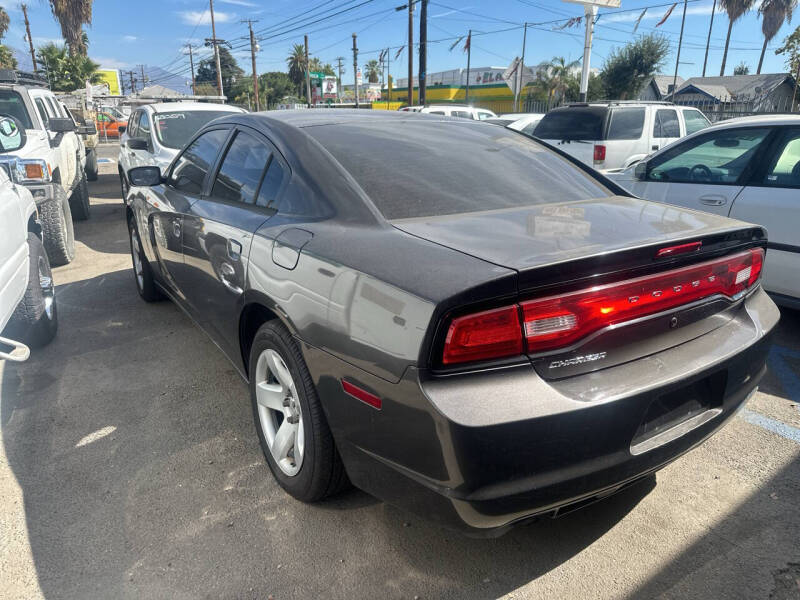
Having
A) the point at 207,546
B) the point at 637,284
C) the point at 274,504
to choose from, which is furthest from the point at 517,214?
the point at 207,546

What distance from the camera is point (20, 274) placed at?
3.41 metres

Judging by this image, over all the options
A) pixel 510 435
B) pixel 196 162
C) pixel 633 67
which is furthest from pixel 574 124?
pixel 633 67

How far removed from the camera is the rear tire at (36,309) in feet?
12.4

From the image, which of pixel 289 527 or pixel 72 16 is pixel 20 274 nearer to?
pixel 289 527

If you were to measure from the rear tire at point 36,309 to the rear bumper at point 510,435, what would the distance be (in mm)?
2848

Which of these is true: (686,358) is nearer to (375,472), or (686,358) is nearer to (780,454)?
(375,472)

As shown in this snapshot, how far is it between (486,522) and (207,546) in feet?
3.81

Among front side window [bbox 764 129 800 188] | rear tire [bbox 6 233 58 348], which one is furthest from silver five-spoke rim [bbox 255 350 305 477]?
front side window [bbox 764 129 800 188]

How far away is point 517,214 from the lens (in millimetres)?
2240

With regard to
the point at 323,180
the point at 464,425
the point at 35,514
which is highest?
the point at 323,180

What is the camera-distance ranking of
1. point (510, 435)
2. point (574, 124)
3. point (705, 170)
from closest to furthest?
point (510, 435) → point (705, 170) → point (574, 124)

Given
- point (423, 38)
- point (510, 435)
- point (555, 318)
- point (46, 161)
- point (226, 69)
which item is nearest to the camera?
point (510, 435)

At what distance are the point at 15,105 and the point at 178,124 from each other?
6.20ft

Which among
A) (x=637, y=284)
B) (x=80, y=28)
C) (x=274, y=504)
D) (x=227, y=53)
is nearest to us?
(x=637, y=284)
